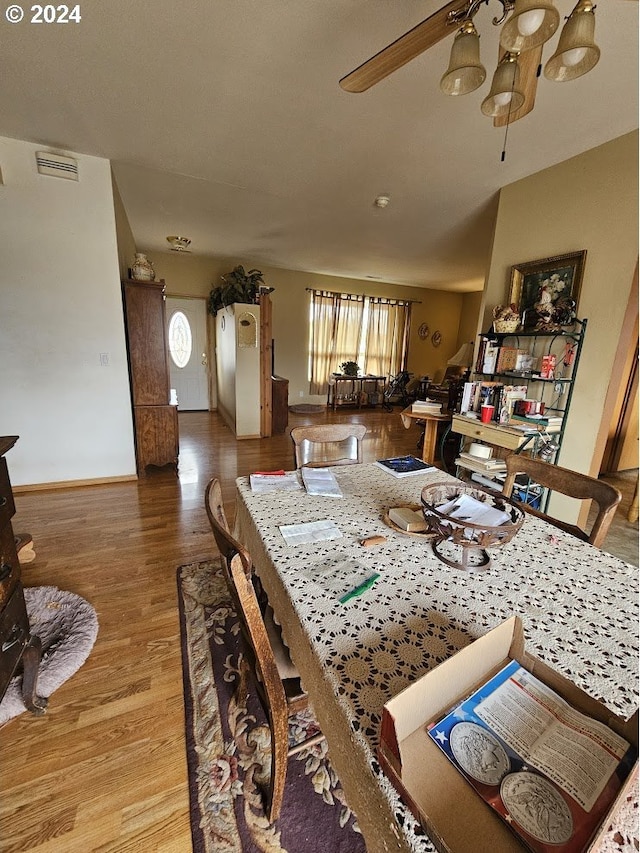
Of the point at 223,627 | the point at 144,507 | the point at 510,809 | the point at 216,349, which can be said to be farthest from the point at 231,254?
the point at 510,809

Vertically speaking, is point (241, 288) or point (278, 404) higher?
point (241, 288)

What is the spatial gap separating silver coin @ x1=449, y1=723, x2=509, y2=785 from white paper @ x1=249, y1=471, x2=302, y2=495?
0.98 m

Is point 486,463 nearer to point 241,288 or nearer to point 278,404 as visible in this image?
point 278,404

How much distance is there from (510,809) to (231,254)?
250 inches

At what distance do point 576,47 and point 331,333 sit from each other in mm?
6383

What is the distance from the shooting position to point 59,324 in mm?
2885

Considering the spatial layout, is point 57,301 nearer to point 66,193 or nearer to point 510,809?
point 66,193

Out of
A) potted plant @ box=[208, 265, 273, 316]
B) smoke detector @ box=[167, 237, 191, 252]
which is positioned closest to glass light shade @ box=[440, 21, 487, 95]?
potted plant @ box=[208, 265, 273, 316]

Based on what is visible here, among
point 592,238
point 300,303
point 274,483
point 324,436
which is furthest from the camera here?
point 300,303

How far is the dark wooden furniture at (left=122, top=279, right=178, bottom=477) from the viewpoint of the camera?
3172mm

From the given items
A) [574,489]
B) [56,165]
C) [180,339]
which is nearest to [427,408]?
[574,489]

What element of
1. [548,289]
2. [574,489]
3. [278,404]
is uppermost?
[548,289]

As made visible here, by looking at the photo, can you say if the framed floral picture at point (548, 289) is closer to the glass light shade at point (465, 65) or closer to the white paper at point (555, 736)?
the glass light shade at point (465, 65)

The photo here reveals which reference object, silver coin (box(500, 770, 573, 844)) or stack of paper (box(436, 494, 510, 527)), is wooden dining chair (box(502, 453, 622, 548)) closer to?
stack of paper (box(436, 494, 510, 527))
